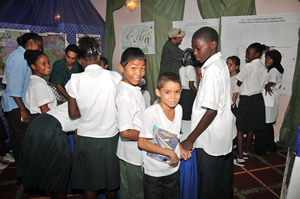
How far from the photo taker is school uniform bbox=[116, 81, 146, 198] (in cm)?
122

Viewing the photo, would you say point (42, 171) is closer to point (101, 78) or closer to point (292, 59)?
point (101, 78)

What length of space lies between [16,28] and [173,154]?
389 centimetres

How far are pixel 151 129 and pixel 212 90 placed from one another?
510 mm

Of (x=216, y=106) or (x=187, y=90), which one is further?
(x=187, y=90)

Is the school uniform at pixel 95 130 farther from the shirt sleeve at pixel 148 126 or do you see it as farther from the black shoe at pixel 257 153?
the black shoe at pixel 257 153

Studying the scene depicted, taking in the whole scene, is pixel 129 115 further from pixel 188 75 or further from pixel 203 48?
pixel 188 75

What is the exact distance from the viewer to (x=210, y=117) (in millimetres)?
1353

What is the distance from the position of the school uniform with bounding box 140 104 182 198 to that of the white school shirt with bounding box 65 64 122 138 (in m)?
0.46

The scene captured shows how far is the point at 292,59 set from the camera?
355 cm

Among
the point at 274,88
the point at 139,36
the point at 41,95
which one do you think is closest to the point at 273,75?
the point at 274,88

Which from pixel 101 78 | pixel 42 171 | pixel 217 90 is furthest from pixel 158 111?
pixel 42 171

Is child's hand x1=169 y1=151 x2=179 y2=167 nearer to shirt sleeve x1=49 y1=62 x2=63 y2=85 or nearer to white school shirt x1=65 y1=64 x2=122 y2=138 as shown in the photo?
white school shirt x1=65 y1=64 x2=122 y2=138

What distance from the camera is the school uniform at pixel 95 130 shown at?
1.52 m

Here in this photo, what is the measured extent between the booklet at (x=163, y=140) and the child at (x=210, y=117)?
22 cm
